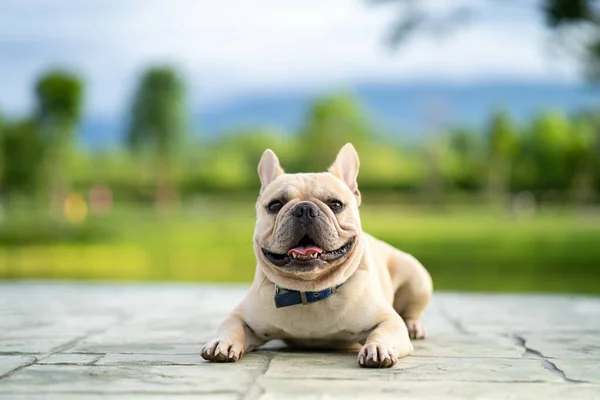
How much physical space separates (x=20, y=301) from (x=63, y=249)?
1794cm

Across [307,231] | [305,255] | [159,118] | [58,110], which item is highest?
[58,110]

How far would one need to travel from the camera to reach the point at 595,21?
15484mm

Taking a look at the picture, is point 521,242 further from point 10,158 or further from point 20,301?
point 10,158

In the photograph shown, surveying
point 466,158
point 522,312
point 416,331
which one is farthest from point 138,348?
point 466,158

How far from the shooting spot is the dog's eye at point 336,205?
146 inches

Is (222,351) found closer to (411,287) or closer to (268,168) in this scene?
(268,168)

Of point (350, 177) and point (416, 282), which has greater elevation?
point (350, 177)

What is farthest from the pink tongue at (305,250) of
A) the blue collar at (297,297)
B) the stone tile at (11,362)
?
the stone tile at (11,362)

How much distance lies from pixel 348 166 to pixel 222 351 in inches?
44.0

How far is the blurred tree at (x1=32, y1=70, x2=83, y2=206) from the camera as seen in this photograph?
4581cm

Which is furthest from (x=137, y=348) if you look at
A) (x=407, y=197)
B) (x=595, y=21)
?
(x=407, y=197)

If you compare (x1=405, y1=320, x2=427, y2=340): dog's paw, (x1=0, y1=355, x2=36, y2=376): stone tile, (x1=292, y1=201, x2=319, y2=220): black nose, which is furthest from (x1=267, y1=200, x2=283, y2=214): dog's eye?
(x1=405, y1=320, x2=427, y2=340): dog's paw

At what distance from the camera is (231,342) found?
3.75 m

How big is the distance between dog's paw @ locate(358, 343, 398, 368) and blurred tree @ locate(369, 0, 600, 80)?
1298 cm
